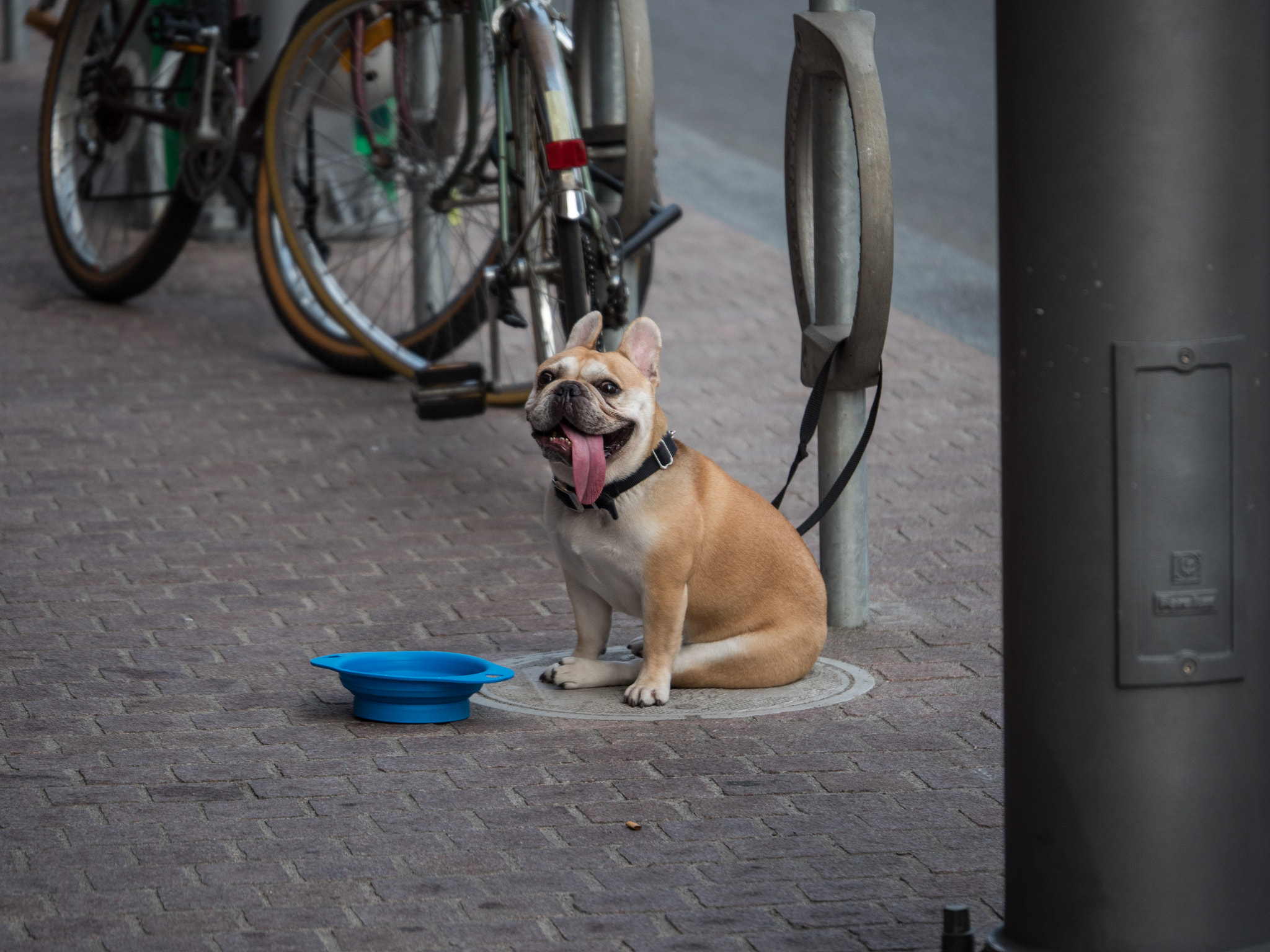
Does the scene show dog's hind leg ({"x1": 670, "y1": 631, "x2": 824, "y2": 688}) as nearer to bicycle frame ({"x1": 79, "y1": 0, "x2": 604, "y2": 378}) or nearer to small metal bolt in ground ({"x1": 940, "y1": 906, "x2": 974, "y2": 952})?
bicycle frame ({"x1": 79, "y1": 0, "x2": 604, "y2": 378})

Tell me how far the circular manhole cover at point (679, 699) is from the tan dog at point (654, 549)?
4cm

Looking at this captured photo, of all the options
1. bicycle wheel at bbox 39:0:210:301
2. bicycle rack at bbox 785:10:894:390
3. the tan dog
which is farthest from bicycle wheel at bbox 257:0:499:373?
the tan dog

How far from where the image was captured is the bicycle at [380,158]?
6.53m

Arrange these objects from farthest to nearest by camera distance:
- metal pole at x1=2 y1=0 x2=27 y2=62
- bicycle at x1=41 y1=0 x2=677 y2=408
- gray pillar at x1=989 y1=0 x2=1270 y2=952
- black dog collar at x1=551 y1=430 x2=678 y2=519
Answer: metal pole at x1=2 y1=0 x2=27 y2=62
bicycle at x1=41 y1=0 x2=677 y2=408
black dog collar at x1=551 y1=430 x2=678 y2=519
gray pillar at x1=989 y1=0 x2=1270 y2=952

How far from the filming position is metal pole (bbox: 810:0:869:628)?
562cm

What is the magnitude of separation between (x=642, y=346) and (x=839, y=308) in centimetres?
96

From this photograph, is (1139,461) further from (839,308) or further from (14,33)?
(14,33)

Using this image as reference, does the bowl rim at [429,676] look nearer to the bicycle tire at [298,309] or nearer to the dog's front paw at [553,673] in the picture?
the dog's front paw at [553,673]

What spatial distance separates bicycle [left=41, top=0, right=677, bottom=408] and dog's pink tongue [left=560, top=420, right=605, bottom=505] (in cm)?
165

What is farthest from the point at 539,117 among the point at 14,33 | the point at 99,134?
the point at 14,33

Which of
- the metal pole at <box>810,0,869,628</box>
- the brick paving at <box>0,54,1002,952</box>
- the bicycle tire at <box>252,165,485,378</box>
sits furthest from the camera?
the bicycle tire at <box>252,165,485,378</box>

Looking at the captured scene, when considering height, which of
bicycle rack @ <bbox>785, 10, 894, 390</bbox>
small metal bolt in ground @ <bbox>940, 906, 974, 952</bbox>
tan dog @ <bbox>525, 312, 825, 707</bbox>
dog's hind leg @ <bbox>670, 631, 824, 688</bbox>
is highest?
bicycle rack @ <bbox>785, 10, 894, 390</bbox>

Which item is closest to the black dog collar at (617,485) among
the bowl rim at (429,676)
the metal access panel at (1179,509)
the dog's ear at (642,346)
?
the dog's ear at (642,346)

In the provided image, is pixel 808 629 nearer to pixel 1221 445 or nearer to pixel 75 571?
pixel 1221 445
